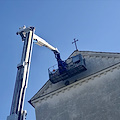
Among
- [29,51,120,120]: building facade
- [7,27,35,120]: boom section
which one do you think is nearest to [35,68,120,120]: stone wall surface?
[29,51,120,120]: building facade

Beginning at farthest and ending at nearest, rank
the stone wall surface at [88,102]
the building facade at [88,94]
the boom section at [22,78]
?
1. the building facade at [88,94]
2. the stone wall surface at [88,102]
3. the boom section at [22,78]

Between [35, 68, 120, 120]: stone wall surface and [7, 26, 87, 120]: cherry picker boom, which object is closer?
[7, 26, 87, 120]: cherry picker boom

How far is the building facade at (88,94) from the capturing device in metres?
20.9

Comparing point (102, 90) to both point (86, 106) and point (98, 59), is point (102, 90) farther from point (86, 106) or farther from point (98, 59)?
point (98, 59)

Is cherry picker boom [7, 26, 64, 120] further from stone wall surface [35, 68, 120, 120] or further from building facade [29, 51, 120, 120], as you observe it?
stone wall surface [35, 68, 120, 120]

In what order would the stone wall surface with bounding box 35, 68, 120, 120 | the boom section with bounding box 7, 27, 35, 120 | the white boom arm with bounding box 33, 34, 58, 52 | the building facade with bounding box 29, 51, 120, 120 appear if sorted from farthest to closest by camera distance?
1. the white boom arm with bounding box 33, 34, 58, 52
2. the building facade with bounding box 29, 51, 120, 120
3. the stone wall surface with bounding box 35, 68, 120, 120
4. the boom section with bounding box 7, 27, 35, 120

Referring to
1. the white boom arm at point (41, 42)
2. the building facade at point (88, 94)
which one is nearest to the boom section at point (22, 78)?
the white boom arm at point (41, 42)

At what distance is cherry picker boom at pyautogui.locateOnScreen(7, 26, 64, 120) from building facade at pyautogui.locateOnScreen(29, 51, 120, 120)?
2.77 meters

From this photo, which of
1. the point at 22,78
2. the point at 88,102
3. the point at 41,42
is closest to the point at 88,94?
the point at 88,102

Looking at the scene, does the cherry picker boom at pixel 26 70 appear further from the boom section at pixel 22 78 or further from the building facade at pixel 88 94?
the building facade at pixel 88 94

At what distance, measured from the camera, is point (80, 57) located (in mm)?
24031

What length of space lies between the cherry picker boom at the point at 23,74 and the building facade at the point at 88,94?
109 inches

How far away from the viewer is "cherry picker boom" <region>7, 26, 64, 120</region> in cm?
1974

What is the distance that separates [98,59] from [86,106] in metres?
5.13
